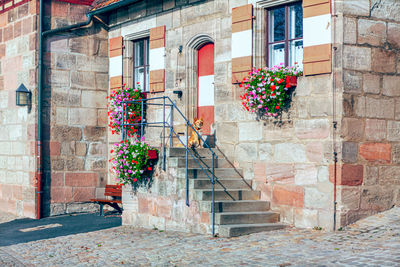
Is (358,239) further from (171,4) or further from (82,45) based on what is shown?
(82,45)

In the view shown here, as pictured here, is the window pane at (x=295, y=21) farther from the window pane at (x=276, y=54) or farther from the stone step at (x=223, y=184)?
the stone step at (x=223, y=184)

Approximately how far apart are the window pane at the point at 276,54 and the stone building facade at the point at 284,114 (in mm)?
127

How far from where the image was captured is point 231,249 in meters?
7.92

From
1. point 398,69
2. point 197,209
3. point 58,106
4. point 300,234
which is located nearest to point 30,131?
point 58,106

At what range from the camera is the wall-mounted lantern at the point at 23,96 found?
13086mm

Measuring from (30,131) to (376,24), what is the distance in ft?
25.8

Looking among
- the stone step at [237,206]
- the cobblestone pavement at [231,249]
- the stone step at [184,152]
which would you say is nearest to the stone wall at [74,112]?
the cobblestone pavement at [231,249]

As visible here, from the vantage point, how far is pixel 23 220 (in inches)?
499

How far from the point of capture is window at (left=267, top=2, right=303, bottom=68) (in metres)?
9.65

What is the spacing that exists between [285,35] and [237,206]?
118 inches

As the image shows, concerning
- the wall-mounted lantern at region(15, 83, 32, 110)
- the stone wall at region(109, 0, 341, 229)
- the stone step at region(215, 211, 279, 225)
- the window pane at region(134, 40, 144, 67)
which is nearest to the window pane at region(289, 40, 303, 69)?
the stone wall at region(109, 0, 341, 229)

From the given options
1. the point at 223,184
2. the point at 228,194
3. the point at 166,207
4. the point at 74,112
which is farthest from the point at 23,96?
the point at 228,194

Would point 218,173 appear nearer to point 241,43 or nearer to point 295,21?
point 241,43

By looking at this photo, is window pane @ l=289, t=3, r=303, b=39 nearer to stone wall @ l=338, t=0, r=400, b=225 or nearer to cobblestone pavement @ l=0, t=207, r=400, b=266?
stone wall @ l=338, t=0, r=400, b=225
